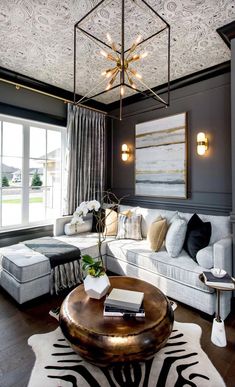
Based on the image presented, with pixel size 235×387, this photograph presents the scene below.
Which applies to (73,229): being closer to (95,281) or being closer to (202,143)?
(95,281)

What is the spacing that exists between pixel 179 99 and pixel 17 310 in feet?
11.4

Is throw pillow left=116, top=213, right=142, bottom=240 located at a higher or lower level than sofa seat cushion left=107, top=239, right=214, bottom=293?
higher

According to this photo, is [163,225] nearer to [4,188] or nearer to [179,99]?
[179,99]

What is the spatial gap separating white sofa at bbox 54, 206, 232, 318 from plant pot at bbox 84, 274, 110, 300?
0.98 m

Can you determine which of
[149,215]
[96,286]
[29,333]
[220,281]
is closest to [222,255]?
[220,281]

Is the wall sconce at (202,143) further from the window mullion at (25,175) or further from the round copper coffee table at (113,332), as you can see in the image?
the window mullion at (25,175)

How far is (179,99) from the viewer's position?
3.41m

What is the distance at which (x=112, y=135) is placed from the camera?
455cm

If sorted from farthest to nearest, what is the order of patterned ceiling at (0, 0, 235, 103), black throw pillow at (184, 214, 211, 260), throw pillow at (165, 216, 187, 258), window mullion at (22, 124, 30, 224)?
window mullion at (22, 124, 30, 224) < throw pillow at (165, 216, 187, 258) < black throw pillow at (184, 214, 211, 260) < patterned ceiling at (0, 0, 235, 103)

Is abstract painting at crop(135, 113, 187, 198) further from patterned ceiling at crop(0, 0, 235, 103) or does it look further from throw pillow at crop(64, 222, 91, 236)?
throw pillow at crop(64, 222, 91, 236)

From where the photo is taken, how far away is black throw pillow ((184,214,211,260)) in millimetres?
→ 2527

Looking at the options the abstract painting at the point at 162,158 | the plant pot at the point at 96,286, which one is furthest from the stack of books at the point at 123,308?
the abstract painting at the point at 162,158

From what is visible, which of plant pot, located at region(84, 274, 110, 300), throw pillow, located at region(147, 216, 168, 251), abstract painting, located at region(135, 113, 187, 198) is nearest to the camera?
plant pot, located at region(84, 274, 110, 300)

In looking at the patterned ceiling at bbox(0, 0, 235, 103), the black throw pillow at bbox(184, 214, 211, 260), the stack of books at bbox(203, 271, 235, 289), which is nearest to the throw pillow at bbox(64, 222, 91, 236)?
the black throw pillow at bbox(184, 214, 211, 260)
